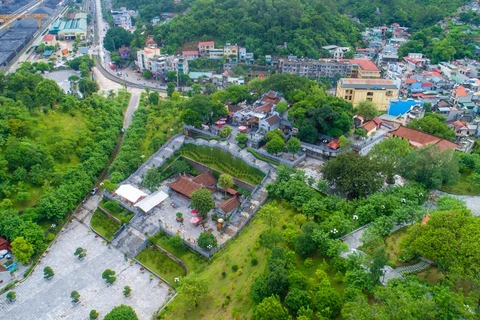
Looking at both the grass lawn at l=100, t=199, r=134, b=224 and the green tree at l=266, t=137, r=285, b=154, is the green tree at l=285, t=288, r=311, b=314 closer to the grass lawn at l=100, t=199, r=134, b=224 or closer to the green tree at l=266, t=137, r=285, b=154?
the green tree at l=266, t=137, r=285, b=154

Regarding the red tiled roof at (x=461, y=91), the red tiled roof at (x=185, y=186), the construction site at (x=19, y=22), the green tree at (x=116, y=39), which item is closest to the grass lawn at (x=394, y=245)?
the red tiled roof at (x=185, y=186)

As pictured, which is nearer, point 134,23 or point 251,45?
point 251,45

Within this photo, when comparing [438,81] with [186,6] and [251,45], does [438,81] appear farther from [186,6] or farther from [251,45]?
[186,6]

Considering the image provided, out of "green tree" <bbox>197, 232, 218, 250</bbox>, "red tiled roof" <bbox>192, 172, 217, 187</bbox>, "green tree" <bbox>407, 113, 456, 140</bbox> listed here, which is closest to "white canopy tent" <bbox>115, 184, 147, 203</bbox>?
"red tiled roof" <bbox>192, 172, 217, 187</bbox>

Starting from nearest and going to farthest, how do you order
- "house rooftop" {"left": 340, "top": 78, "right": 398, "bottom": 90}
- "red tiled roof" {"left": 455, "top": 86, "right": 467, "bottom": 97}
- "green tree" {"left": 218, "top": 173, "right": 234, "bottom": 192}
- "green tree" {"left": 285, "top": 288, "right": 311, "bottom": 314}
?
"green tree" {"left": 285, "top": 288, "right": 311, "bottom": 314}
"green tree" {"left": 218, "top": 173, "right": 234, "bottom": 192}
"house rooftop" {"left": 340, "top": 78, "right": 398, "bottom": 90}
"red tiled roof" {"left": 455, "top": 86, "right": 467, "bottom": 97}

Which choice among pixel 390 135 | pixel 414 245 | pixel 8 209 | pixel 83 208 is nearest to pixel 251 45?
pixel 390 135

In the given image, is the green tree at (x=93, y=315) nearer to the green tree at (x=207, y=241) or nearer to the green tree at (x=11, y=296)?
the green tree at (x=11, y=296)
